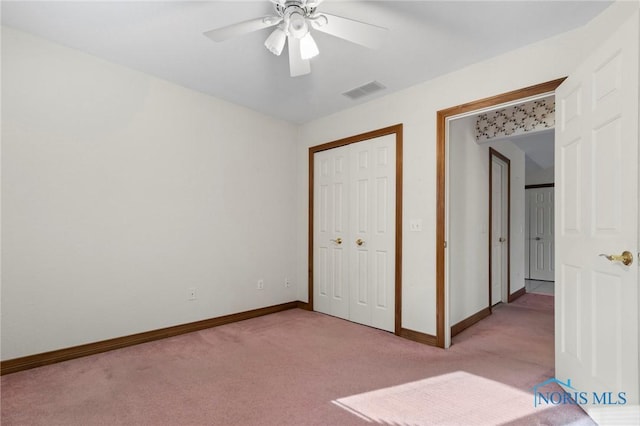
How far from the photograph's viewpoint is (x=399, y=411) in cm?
188

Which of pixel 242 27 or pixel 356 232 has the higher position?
pixel 242 27

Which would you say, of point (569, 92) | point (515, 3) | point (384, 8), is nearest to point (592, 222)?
point (569, 92)

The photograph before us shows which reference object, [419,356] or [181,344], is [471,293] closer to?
[419,356]

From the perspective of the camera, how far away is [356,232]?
3.76 metres

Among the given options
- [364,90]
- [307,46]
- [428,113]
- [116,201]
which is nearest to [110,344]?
[116,201]

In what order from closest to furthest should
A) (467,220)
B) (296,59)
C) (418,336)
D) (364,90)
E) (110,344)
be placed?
(296,59) < (110,344) < (418,336) < (364,90) < (467,220)

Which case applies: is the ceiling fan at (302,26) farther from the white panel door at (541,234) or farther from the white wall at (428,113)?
the white panel door at (541,234)

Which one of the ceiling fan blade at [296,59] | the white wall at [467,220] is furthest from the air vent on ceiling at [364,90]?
the ceiling fan blade at [296,59]

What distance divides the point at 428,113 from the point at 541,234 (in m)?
5.50

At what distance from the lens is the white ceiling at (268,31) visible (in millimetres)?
2076

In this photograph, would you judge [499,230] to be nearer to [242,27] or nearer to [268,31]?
[268,31]

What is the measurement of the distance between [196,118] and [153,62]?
703mm

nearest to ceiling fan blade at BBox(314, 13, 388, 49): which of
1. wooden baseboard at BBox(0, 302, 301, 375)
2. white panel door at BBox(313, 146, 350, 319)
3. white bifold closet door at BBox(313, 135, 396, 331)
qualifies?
white bifold closet door at BBox(313, 135, 396, 331)

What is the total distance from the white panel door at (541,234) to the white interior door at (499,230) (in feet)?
8.82
